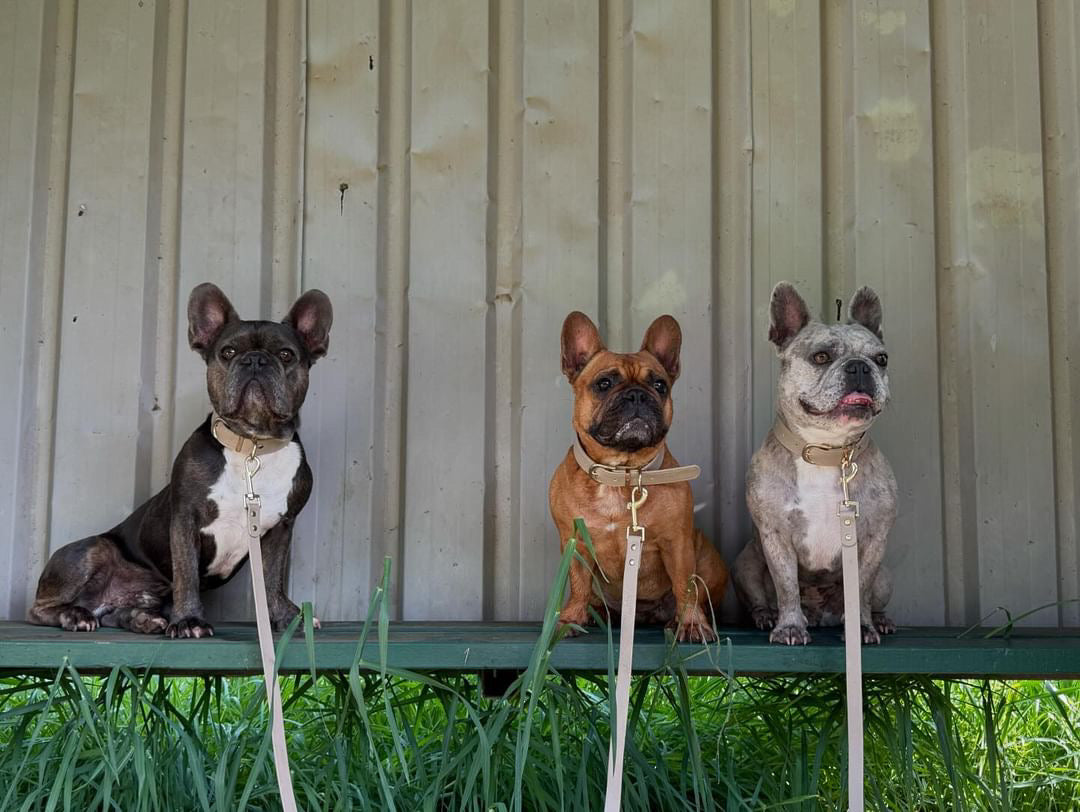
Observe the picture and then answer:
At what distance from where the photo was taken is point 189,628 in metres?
3.36

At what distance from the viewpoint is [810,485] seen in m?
3.55

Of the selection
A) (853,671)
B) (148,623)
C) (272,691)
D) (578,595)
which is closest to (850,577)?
(853,671)

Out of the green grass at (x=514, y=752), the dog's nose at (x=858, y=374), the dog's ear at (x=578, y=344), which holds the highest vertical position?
the dog's ear at (x=578, y=344)

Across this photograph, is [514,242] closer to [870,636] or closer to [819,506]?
[819,506]

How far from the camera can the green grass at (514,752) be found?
3.05 meters

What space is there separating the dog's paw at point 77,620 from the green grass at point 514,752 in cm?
18

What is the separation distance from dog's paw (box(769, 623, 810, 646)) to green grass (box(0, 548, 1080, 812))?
0.68ft

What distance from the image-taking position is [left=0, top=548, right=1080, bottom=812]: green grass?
305 cm

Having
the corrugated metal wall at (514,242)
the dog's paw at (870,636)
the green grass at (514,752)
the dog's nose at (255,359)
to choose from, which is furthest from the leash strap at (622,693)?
the dog's nose at (255,359)

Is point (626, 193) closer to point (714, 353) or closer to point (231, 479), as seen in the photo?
point (714, 353)

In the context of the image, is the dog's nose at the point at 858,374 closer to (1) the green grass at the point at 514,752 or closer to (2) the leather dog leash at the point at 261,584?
(1) the green grass at the point at 514,752

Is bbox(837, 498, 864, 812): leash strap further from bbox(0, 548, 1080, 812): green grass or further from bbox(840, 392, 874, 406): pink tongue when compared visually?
bbox(840, 392, 874, 406): pink tongue

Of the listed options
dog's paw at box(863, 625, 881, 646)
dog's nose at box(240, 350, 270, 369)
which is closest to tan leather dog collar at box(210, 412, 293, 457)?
dog's nose at box(240, 350, 270, 369)

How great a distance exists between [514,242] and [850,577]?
186 centimetres
